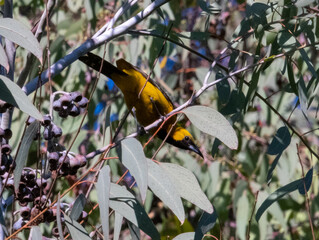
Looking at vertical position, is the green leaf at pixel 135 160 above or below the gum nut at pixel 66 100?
below

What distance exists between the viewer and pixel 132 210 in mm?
1686

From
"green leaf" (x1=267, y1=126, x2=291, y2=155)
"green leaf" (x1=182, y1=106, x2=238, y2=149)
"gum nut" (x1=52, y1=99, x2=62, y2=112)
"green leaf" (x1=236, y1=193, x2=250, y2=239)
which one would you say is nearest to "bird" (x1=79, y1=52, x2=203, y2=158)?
"green leaf" (x1=236, y1=193, x2=250, y2=239)

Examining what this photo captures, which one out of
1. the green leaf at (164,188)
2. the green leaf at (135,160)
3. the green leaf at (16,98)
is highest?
the green leaf at (16,98)

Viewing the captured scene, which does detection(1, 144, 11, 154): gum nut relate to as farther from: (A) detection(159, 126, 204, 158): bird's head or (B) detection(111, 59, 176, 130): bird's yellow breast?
(A) detection(159, 126, 204, 158): bird's head

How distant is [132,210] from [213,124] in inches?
14.0

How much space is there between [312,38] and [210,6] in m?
0.41

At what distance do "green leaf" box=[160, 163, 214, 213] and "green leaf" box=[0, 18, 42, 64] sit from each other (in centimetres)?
51

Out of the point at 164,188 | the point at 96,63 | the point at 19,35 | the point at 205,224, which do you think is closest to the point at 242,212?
the point at 96,63

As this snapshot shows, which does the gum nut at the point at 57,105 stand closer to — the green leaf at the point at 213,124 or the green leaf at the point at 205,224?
the green leaf at the point at 213,124

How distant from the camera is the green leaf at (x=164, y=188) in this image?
62.9 inches

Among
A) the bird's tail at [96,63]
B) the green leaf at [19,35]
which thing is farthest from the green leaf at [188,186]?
the bird's tail at [96,63]

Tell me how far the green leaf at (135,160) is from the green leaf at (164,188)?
3.4 inches

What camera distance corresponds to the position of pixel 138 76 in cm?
325

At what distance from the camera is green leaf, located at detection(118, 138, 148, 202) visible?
156 cm
